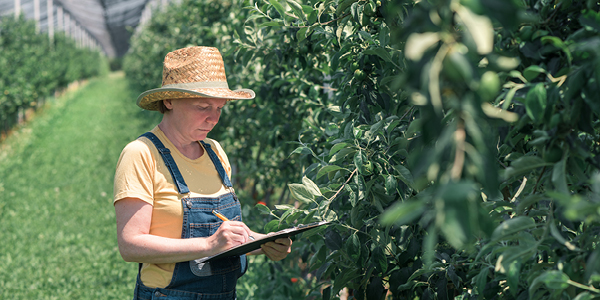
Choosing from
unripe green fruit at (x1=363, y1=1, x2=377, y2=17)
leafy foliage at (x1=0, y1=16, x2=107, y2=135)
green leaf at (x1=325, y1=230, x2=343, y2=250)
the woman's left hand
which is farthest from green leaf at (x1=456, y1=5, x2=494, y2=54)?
leafy foliage at (x1=0, y1=16, x2=107, y2=135)

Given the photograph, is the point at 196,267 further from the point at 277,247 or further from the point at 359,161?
the point at 359,161

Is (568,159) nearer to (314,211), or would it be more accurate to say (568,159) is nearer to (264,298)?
(314,211)

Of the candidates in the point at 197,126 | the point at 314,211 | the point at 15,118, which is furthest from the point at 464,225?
the point at 15,118

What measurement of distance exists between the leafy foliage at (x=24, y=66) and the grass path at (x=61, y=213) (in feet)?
2.36

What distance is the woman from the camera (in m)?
1.52

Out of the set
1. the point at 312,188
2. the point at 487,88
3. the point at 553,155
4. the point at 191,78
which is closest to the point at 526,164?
the point at 553,155

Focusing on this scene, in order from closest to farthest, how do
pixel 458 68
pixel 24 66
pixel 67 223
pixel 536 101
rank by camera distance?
pixel 458 68
pixel 536 101
pixel 67 223
pixel 24 66

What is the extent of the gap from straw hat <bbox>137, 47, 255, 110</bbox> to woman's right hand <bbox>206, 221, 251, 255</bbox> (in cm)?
47

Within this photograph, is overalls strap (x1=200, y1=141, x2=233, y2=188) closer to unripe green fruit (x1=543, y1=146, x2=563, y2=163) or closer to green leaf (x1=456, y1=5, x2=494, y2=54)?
unripe green fruit (x1=543, y1=146, x2=563, y2=163)

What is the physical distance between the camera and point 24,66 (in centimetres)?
1074

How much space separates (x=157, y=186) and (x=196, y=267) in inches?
12.0

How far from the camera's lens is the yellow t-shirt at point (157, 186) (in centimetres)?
152

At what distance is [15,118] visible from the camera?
36.2 ft

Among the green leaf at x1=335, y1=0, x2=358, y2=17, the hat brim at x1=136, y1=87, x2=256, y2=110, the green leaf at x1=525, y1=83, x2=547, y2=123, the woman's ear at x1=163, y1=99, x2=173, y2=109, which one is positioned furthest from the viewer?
the woman's ear at x1=163, y1=99, x2=173, y2=109
